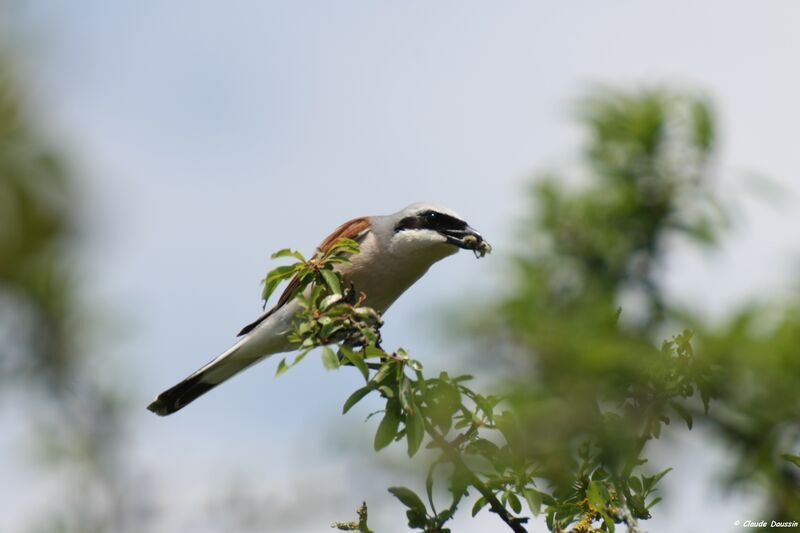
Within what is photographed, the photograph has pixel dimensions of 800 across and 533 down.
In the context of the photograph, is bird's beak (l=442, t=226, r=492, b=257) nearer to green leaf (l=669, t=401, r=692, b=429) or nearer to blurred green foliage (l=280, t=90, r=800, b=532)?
blurred green foliage (l=280, t=90, r=800, b=532)

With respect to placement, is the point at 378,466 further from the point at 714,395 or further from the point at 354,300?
the point at 354,300

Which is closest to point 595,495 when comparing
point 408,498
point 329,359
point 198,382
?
point 408,498

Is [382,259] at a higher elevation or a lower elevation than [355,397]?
higher

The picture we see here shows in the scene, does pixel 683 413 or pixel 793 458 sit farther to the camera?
pixel 683 413

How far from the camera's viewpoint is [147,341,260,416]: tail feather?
545 centimetres

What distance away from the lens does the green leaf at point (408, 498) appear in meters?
2.65

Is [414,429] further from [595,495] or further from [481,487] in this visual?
[595,495]

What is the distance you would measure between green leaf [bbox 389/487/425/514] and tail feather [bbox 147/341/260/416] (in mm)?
2870

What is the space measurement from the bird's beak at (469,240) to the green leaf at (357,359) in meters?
2.10

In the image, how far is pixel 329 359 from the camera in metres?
3.04

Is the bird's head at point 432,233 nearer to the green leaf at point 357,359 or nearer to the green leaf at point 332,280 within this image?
the green leaf at point 332,280

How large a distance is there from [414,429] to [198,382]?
2952mm

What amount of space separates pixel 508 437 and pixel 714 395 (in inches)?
23.7

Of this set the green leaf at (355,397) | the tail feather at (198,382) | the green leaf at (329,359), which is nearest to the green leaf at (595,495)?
the green leaf at (355,397)
